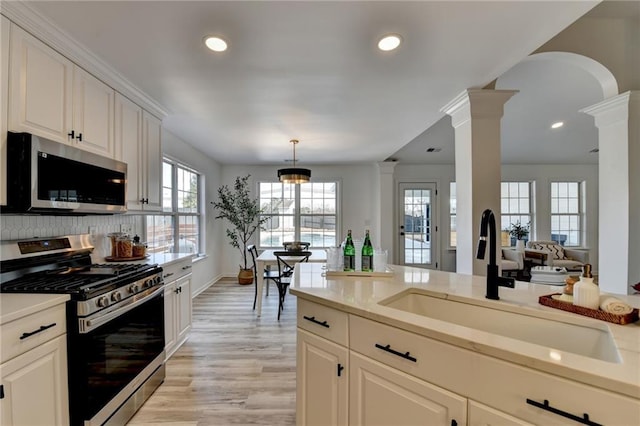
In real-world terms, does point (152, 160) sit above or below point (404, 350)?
above

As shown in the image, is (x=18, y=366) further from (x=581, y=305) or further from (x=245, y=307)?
(x=245, y=307)

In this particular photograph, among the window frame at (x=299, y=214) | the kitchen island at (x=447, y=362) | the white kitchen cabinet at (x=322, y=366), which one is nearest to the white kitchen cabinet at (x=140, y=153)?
the kitchen island at (x=447, y=362)

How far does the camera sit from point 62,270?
1882 millimetres

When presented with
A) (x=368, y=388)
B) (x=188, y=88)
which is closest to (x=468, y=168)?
(x=368, y=388)

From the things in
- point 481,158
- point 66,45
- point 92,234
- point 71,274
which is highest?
point 66,45

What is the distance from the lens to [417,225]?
6367 millimetres

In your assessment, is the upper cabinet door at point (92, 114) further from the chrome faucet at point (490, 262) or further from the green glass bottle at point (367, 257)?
the chrome faucet at point (490, 262)

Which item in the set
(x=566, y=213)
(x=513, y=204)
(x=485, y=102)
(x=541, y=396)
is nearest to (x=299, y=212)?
(x=485, y=102)

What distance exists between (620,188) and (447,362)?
8.52ft

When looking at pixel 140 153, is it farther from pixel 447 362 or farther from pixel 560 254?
pixel 560 254

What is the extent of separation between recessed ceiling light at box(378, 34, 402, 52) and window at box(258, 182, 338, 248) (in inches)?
180

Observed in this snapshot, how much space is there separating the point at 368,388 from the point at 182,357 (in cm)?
215

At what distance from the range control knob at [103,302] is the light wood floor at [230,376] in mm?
863

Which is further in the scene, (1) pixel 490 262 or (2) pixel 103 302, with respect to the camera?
(2) pixel 103 302
